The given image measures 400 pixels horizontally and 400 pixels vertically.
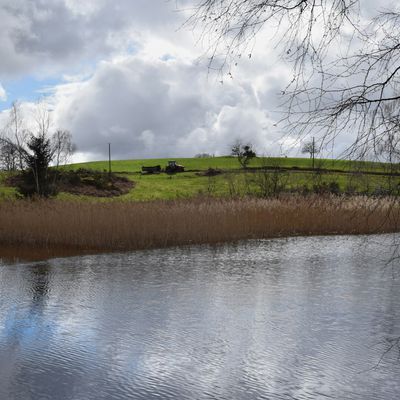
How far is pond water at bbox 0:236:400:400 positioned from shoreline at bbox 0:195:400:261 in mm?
2312

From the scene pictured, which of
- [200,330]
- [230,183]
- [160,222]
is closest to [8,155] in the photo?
[230,183]

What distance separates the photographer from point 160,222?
13.4 m

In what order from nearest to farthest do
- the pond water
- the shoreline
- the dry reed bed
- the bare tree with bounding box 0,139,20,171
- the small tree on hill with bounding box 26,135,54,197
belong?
the pond water
the shoreline
the dry reed bed
the small tree on hill with bounding box 26,135,54,197
the bare tree with bounding box 0,139,20,171

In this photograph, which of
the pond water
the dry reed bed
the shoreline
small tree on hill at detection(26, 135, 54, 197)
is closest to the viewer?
the pond water

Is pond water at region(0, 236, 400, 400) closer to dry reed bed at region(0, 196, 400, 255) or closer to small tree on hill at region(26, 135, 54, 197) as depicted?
→ dry reed bed at region(0, 196, 400, 255)

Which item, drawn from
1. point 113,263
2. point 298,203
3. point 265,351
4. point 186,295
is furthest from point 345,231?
point 265,351

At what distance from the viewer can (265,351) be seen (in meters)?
5.13

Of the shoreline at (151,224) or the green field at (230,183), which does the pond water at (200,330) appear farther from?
the shoreline at (151,224)

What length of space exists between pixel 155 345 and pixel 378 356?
1969 millimetres

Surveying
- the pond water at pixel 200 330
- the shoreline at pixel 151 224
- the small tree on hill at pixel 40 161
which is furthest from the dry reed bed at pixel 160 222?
the small tree on hill at pixel 40 161

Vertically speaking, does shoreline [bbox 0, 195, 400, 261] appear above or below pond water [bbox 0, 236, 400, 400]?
above

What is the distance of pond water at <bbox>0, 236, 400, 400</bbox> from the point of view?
171 inches

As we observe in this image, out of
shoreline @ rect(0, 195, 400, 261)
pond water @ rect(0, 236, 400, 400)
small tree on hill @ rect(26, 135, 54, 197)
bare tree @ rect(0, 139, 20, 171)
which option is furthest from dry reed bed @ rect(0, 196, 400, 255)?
bare tree @ rect(0, 139, 20, 171)

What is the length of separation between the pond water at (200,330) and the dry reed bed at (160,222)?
8.28ft
